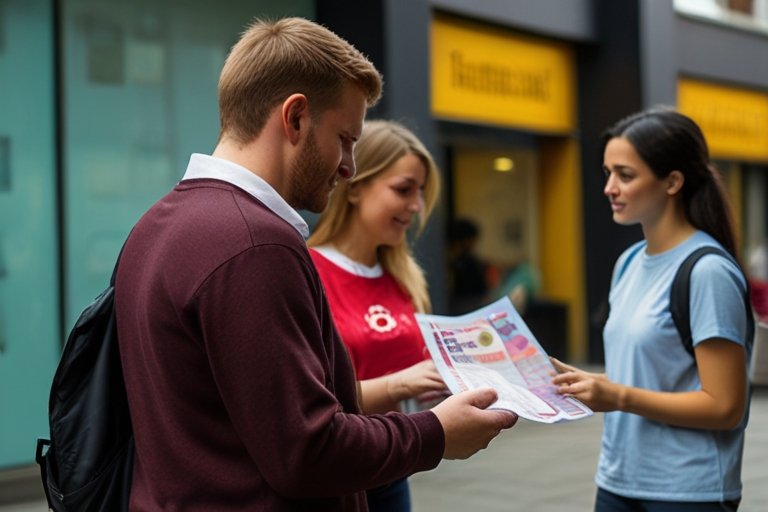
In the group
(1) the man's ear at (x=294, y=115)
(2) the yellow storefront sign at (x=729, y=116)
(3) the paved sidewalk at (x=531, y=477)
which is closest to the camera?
(1) the man's ear at (x=294, y=115)

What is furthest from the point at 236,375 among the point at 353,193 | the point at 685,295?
the point at 353,193

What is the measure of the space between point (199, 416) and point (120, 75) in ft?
20.6

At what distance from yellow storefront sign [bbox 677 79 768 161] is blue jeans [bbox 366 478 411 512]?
1074 cm

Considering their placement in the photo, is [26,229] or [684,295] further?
[26,229]

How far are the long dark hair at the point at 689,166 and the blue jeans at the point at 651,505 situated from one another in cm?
73

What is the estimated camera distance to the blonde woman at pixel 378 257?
3.32 meters

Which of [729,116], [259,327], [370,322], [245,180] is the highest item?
[729,116]

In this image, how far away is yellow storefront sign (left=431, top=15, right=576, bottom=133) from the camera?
1027cm

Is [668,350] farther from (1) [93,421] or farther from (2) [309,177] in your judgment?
(1) [93,421]

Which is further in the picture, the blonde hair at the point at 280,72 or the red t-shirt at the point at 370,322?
the red t-shirt at the point at 370,322

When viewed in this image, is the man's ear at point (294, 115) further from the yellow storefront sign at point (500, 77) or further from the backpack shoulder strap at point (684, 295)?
the yellow storefront sign at point (500, 77)

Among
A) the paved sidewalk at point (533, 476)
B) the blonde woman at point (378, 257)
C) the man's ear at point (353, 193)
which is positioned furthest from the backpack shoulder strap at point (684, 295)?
the paved sidewalk at point (533, 476)

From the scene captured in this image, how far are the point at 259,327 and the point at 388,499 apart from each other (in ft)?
5.59

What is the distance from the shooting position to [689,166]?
3188 mm
